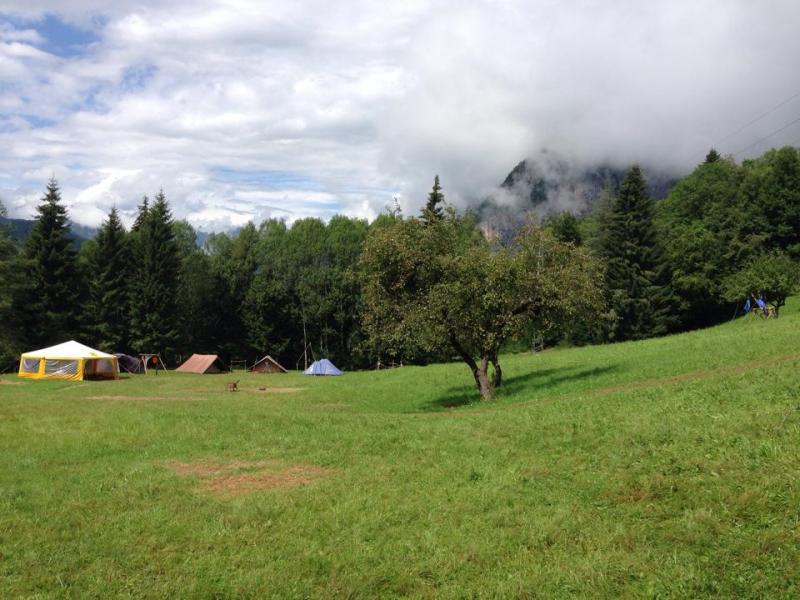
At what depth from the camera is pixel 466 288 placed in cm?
2209

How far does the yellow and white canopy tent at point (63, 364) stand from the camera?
45844 millimetres

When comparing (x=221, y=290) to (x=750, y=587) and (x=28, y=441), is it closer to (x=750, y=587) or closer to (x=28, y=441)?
(x=28, y=441)

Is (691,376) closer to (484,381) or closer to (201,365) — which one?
(484,381)

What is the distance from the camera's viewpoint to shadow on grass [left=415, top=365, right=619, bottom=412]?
24.4 meters

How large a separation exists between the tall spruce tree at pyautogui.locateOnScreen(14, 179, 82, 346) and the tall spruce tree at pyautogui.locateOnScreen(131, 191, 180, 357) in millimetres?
5495

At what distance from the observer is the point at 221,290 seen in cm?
6919

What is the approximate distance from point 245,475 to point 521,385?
15.5 m

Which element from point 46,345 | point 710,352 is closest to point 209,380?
point 46,345

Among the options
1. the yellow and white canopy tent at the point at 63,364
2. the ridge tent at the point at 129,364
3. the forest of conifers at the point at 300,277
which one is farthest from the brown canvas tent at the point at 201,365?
the yellow and white canopy tent at the point at 63,364

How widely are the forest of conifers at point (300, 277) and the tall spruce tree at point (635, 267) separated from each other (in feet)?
0.42

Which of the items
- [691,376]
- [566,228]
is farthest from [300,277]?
[691,376]

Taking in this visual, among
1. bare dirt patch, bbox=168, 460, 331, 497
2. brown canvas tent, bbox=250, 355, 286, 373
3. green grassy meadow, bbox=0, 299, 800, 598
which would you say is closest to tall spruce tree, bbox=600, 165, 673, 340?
brown canvas tent, bbox=250, 355, 286, 373

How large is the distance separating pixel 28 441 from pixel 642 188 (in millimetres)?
56099

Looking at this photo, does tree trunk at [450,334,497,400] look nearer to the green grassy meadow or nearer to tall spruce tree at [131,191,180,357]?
the green grassy meadow
